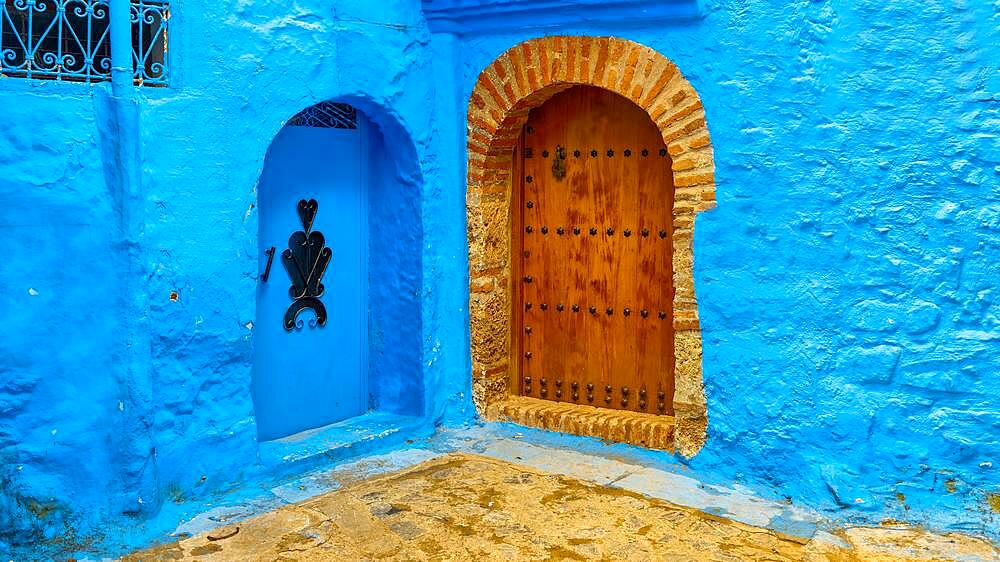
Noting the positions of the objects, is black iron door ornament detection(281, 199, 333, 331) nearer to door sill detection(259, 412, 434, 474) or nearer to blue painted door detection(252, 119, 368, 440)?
blue painted door detection(252, 119, 368, 440)

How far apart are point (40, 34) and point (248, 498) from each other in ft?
6.97

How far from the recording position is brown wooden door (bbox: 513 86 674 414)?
16.4 feet

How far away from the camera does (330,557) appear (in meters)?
3.71

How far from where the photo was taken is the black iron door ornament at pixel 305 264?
193 inches

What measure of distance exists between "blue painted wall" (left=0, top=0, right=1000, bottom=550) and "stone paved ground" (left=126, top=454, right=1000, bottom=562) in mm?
320

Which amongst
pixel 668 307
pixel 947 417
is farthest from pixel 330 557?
pixel 947 417

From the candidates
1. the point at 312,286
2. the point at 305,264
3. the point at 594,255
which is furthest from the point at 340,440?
the point at 594,255

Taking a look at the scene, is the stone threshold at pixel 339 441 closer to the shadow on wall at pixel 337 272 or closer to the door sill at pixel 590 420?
the shadow on wall at pixel 337 272

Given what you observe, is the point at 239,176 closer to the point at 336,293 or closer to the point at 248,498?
the point at 336,293

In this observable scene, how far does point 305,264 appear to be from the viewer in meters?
4.98

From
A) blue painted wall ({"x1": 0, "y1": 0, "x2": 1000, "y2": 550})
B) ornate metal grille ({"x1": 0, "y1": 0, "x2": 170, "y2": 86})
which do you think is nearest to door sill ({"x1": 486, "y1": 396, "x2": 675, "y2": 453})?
blue painted wall ({"x1": 0, "y1": 0, "x2": 1000, "y2": 550})

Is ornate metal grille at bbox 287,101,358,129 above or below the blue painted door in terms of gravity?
above

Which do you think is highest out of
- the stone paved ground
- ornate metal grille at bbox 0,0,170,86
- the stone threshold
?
ornate metal grille at bbox 0,0,170,86

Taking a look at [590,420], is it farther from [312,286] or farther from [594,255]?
[312,286]
